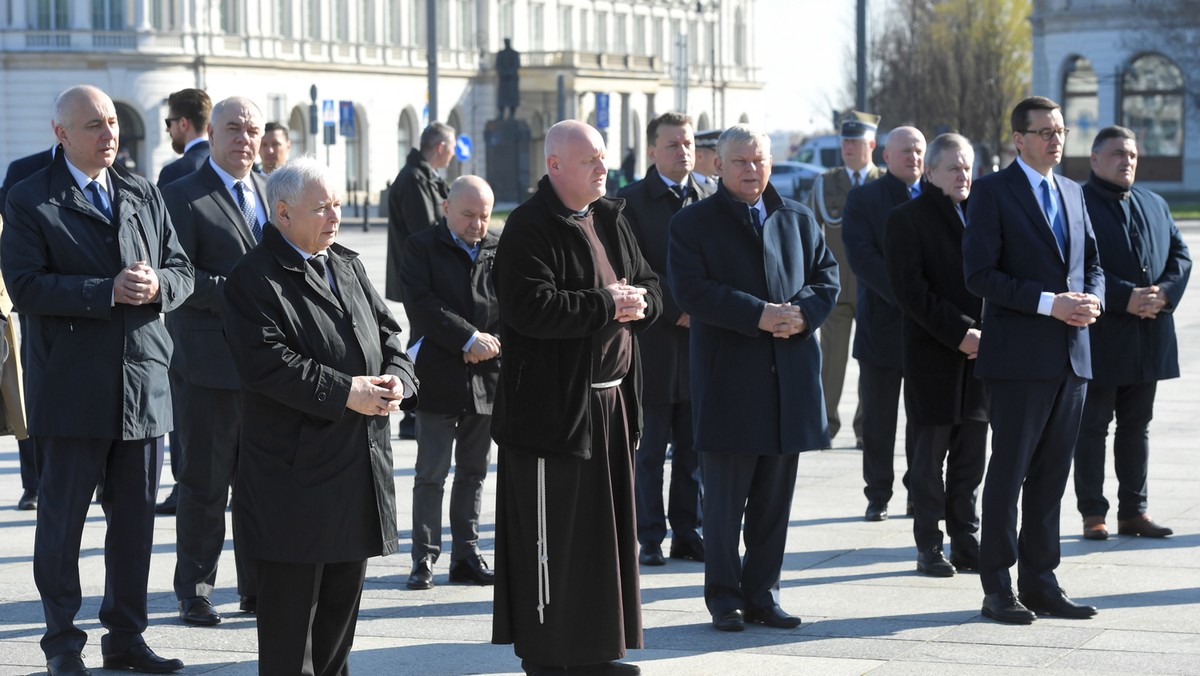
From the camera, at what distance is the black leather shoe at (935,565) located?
894 centimetres

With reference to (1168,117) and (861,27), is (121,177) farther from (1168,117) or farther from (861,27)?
(1168,117)

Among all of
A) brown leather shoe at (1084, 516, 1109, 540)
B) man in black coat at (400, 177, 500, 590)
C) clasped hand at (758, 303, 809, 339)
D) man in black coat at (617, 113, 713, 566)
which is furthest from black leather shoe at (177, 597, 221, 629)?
brown leather shoe at (1084, 516, 1109, 540)

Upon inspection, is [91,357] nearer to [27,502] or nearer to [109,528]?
[109,528]

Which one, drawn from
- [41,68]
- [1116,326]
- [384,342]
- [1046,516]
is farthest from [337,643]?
[41,68]

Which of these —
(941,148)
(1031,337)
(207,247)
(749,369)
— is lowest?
(749,369)

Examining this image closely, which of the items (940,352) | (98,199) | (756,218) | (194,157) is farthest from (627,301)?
(194,157)

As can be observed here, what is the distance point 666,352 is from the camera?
977 centimetres

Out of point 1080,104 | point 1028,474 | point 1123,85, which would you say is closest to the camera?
point 1028,474

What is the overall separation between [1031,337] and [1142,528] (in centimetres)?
240

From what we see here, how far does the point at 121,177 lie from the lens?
734 centimetres

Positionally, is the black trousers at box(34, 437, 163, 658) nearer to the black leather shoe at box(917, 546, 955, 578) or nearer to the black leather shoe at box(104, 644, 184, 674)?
the black leather shoe at box(104, 644, 184, 674)

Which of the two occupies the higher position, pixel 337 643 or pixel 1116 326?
pixel 1116 326

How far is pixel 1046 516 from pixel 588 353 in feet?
8.00

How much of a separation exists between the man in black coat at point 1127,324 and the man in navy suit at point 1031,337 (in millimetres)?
1628
